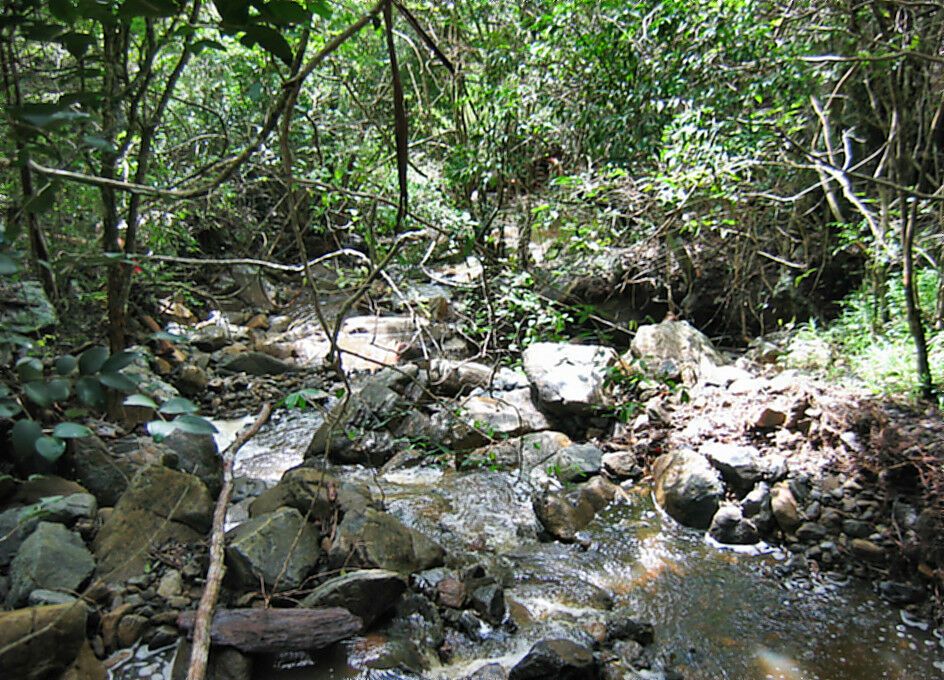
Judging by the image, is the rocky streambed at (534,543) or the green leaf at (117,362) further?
the rocky streambed at (534,543)

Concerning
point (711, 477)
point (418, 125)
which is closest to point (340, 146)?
point (418, 125)

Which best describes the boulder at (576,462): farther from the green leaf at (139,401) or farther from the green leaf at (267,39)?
the green leaf at (267,39)

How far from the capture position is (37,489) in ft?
9.61

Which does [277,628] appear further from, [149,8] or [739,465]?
[739,465]

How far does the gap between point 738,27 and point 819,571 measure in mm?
3354

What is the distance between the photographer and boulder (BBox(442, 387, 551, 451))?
191 inches

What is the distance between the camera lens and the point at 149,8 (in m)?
0.85

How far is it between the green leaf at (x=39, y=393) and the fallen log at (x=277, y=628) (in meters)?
1.86

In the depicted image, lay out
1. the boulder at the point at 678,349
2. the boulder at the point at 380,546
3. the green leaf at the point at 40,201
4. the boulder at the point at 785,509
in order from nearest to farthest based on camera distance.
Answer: the green leaf at the point at 40,201 → the boulder at the point at 380,546 → the boulder at the point at 785,509 → the boulder at the point at 678,349

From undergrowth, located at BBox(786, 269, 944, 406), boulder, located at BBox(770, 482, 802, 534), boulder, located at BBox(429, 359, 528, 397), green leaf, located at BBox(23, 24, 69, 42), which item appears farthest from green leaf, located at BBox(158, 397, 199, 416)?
boulder, located at BBox(429, 359, 528, 397)

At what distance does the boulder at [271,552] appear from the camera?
105 inches

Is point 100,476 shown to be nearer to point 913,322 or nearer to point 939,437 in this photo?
point 939,437

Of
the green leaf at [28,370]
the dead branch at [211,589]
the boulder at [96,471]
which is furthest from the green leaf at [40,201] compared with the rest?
the boulder at [96,471]

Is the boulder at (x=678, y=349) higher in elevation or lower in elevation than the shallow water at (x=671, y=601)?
higher
